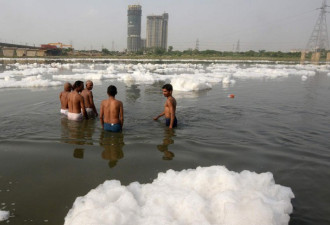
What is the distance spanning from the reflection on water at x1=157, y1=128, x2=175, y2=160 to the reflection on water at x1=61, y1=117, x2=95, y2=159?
4.60ft

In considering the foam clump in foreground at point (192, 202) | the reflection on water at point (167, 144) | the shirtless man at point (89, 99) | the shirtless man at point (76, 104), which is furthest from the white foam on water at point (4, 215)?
the shirtless man at point (89, 99)

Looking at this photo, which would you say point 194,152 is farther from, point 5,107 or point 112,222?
point 5,107

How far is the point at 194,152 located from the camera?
15.9ft

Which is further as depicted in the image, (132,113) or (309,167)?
(132,113)

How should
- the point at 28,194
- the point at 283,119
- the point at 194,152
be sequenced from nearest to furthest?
the point at 28,194 < the point at 194,152 < the point at 283,119

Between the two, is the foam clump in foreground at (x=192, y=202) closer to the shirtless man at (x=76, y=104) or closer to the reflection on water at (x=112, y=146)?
the reflection on water at (x=112, y=146)

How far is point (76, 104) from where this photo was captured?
659 centimetres

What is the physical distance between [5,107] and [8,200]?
20.7 feet

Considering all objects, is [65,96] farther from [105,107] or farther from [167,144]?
[167,144]

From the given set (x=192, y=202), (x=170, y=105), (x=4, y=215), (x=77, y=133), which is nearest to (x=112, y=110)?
(x=77, y=133)

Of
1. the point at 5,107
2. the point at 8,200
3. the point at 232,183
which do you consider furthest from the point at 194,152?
the point at 5,107

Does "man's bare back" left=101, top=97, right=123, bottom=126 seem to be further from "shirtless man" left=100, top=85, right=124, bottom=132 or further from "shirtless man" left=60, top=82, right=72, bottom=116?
"shirtless man" left=60, top=82, right=72, bottom=116

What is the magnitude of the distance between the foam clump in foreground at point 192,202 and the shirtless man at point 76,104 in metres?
3.55

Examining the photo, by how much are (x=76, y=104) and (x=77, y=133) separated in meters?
1.04
